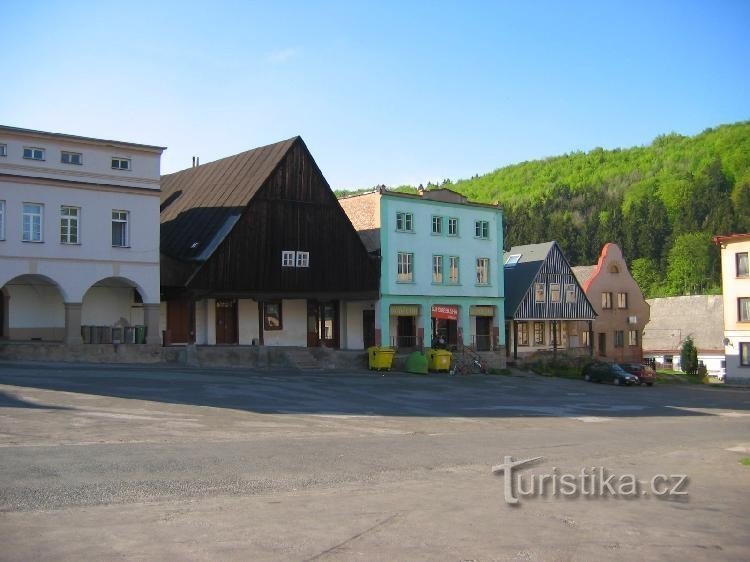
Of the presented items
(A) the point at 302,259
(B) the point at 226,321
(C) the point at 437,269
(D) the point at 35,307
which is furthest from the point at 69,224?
(C) the point at 437,269

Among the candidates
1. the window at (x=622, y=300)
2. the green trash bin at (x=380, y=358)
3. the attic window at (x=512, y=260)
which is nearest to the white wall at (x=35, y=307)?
the green trash bin at (x=380, y=358)

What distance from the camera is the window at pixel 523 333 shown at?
58.3m

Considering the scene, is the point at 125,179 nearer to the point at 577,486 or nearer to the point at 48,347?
the point at 48,347

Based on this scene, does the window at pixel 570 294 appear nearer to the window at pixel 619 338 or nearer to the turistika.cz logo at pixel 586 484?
the window at pixel 619 338

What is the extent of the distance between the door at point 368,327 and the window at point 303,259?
6667mm

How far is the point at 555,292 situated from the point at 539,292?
5.03 ft

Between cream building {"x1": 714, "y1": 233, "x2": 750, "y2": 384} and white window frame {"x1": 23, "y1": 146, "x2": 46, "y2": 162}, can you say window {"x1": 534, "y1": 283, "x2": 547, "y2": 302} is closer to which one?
cream building {"x1": 714, "y1": 233, "x2": 750, "y2": 384}

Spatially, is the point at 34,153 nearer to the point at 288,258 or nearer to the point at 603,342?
the point at 288,258

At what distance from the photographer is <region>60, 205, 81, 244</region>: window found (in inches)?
1412

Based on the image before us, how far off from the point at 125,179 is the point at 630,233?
350 ft

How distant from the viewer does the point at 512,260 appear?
201 feet

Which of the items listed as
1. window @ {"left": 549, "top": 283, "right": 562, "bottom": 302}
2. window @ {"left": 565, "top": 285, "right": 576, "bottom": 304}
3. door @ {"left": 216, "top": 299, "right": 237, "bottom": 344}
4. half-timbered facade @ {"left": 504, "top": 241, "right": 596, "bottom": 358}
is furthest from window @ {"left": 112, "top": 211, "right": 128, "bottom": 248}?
window @ {"left": 565, "top": 285, "right": 576, "bottom": 304}

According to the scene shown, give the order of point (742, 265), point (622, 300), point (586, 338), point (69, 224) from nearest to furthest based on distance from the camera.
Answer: point (69, 224) < point (742, 265) < point (586, 338) < point (622, 300)

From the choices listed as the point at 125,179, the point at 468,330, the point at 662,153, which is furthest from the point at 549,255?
the point at 662,153
